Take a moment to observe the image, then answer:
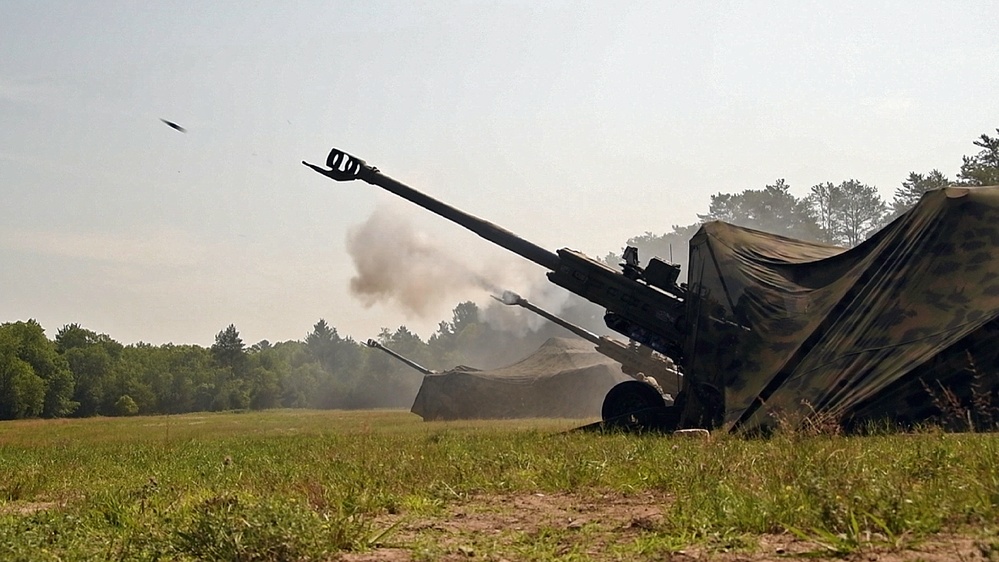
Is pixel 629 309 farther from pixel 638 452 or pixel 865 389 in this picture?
pixel 638 452

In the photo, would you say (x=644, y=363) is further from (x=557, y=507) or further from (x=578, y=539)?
Result: (x=578, y=539)

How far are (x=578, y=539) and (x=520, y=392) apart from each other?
36133 millimetres

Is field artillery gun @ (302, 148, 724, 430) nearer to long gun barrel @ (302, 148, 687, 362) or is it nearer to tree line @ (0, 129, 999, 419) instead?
long gun barrel @ (302, 148, 687, 362)

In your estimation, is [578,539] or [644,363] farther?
[644,363]

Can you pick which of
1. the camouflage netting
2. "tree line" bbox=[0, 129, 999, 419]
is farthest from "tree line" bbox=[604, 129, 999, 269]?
the camouflage netting

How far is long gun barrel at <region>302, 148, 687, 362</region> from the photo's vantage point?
673 inches

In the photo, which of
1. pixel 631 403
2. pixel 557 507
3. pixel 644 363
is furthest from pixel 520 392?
pixel 557 507

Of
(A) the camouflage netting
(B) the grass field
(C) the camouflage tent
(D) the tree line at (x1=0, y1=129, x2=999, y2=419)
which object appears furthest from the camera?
(D) the tree line at (x1=0, y1=129, x2=999, y2=419)

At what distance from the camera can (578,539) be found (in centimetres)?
558

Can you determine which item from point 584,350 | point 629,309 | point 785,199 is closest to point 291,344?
point 785,199

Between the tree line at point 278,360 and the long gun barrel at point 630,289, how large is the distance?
38.5m

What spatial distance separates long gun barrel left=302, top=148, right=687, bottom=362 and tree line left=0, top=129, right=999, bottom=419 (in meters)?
38.5

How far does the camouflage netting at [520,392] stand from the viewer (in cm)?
4088

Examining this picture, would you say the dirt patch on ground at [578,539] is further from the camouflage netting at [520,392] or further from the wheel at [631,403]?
the camouflage netting at [520,392]
